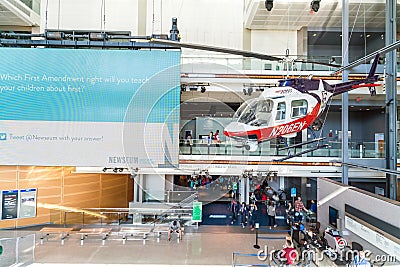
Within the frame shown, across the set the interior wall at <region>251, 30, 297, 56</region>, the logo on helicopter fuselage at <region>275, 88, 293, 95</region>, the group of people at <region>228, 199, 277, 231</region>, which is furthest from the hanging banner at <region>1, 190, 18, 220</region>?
the interior wall at <region>251, 30, 297, 56</region>

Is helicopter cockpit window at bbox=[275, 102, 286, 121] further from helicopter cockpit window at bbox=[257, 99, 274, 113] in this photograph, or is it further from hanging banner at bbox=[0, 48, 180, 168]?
hanging banner at bbox=[0, 48, 180, 168]

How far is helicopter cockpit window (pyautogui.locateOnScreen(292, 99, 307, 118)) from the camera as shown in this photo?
14.5 feet

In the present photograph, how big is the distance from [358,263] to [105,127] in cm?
554

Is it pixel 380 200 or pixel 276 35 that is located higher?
pixel 276 35

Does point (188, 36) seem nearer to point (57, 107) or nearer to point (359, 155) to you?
point (57, 107)

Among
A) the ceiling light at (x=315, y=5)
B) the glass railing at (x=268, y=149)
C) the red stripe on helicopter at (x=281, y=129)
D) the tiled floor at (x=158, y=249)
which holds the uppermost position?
the ceiling light at (x=315, y=5)

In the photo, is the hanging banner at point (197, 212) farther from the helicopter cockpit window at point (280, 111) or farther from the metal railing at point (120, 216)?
the helicopter cockpit window at point (280, 111)

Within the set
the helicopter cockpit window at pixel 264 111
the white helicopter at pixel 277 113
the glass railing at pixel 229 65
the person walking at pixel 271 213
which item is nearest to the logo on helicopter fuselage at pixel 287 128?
the white helicopter at pixel 277 113

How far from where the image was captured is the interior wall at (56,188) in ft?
28.5

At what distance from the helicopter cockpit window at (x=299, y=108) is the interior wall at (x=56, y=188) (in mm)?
8424

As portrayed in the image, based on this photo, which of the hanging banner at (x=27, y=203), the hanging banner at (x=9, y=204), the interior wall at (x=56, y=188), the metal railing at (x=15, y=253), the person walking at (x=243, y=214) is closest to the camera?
the metal railing at (x=15, y=253)

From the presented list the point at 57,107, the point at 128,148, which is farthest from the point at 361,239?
the point at 57,107

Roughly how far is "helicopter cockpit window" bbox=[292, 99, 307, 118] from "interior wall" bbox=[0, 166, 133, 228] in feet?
27.6

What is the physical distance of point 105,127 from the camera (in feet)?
19.2
